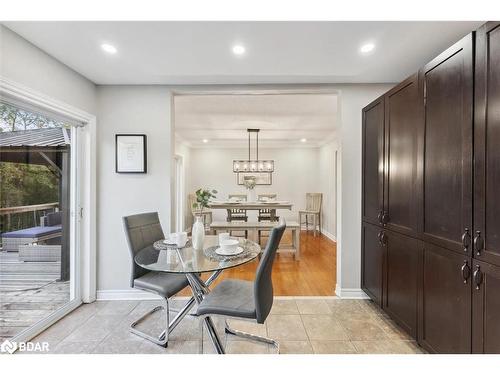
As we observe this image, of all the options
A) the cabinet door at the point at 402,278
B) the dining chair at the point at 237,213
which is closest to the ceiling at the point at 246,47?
the cabinet door at the point at 402,278

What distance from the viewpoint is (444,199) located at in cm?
160

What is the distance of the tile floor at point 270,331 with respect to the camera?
1938 mm

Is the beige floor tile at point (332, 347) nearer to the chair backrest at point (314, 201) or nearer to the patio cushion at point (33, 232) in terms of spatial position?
the patio cushion at point (33, 232)

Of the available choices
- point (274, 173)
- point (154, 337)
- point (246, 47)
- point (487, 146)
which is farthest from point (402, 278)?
point (274, 173)

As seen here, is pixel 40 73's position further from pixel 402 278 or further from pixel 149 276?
pixel 402 278

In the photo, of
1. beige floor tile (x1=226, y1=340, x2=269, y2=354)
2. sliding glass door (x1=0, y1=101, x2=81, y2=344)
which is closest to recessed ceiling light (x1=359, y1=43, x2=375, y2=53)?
beige floor tile (x1=226, y1=340, x2=269, y2=354)

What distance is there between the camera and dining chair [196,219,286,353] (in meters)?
1.50

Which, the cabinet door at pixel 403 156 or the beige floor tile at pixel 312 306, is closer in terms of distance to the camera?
the cabinet door at pixel 403 156

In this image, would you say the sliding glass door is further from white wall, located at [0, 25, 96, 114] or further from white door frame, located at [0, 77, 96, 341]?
white wall, located at [0, 25, 96, 114]

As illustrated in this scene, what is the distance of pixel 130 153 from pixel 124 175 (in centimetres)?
26

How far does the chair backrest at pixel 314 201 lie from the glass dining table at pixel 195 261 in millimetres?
4703

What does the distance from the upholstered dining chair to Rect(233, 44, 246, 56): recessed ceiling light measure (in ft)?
5.56

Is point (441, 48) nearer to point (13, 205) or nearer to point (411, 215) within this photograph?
point (411, 215)
